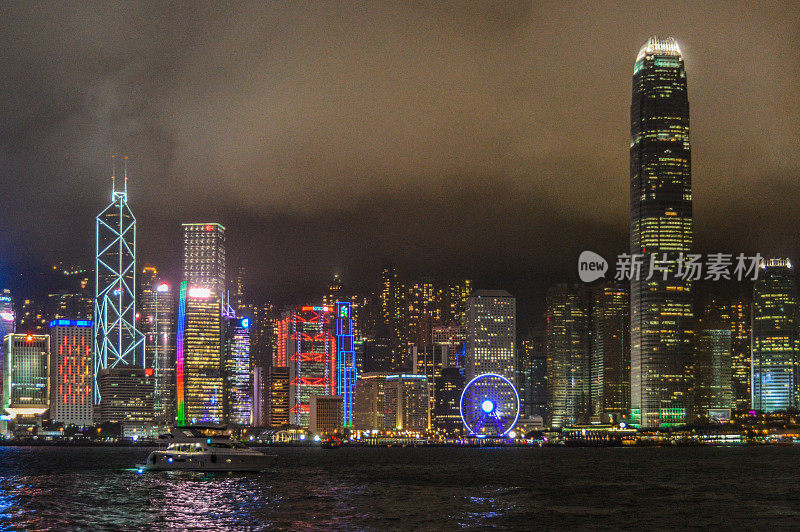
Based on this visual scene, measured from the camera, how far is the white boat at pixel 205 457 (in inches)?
4392

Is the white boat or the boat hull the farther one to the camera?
the white boat

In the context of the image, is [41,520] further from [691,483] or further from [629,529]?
[691,483]

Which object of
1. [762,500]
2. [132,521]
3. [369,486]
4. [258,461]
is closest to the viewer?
[132,521]

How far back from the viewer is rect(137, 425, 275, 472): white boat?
112m

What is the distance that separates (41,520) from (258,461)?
4528 centimetres

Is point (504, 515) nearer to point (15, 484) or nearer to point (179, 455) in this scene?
point (179, 455)

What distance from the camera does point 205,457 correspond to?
11238cm

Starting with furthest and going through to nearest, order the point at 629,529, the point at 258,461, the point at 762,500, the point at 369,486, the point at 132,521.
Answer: the point at 258,461 → the point at 369,486 → the point at 762,500 → the point at 132,521 → the point at 629,529

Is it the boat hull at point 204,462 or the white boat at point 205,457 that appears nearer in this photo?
the boat hull at point 204,462

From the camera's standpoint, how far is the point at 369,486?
107m

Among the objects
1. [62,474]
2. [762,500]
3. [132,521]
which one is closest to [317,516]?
[132,521]

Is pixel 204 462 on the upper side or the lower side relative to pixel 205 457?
lower

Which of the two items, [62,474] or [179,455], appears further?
[62,474]

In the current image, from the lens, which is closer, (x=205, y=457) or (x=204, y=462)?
(x=204, y=462)
